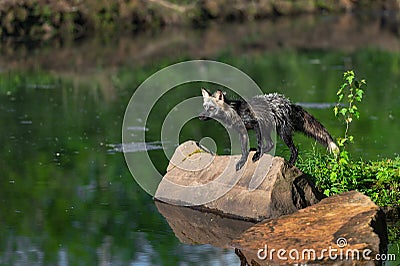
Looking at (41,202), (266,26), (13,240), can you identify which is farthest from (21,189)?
(266,26)

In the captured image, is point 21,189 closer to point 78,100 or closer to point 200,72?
point 78,100

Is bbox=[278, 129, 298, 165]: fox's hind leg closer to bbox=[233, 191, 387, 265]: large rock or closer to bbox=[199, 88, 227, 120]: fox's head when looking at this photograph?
bbox=[199, 88, 227, 120]: fox's head

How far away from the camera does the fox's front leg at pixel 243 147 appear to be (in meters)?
10.7

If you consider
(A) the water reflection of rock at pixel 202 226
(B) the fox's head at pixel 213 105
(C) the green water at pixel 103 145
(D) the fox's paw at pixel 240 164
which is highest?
(B) the fox's head at pixel 213 105

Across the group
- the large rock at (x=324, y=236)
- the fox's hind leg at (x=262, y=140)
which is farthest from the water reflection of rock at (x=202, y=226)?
the fox's hind leg at (x=262, y=140)

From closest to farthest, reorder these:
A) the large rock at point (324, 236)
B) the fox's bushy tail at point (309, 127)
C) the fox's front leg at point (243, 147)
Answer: the large rock at point (324, 236) → the fox's front leg at point (243, 147) → the fox's bushy tail at point (309, 127)

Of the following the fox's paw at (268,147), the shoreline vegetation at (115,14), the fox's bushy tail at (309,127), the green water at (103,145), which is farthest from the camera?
→ the shoreline vegetation at (115,14)

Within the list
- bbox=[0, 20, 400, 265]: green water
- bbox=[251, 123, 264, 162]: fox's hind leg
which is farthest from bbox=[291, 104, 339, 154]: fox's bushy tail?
bbox=[0, 20, 400, 265]: green water

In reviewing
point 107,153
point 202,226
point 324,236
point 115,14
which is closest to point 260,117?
point 202,226

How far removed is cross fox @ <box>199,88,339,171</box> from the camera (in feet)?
34.4

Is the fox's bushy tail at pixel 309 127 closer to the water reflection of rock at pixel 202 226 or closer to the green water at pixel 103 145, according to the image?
the water reflection of rock at pixel 202 226

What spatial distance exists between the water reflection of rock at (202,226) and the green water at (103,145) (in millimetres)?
147

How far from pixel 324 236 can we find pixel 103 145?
716cm

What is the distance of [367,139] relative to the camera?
15781 mm
